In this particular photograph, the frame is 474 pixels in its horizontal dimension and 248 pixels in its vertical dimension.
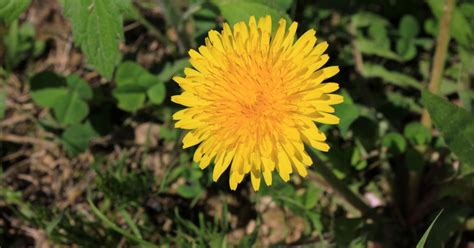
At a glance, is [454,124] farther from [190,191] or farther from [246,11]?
[190,191]

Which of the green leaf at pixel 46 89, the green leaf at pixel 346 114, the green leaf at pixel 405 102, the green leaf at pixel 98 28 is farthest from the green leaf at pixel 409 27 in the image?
the green leaf at pixel 46 89

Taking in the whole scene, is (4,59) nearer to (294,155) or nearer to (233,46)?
(233,46)

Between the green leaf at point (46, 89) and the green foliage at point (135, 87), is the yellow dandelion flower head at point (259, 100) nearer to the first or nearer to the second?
the green foliage at point (135, 87)

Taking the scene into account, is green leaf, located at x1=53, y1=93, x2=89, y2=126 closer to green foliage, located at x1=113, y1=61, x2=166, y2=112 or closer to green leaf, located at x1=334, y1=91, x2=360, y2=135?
green foliage, located at x1=113, y1=61, x2=166, y2=112

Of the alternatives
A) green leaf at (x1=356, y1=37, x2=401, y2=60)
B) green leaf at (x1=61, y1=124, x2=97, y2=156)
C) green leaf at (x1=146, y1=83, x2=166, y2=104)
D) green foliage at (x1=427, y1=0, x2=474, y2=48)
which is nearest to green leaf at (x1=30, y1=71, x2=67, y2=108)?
green leaf at (x1=61, y1=124, x2=97, y2=156)

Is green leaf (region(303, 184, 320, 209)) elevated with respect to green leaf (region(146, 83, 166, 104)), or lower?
lower

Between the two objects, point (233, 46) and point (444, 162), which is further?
point (444, 162)

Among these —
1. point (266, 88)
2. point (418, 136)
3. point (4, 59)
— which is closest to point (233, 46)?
point (266, 88)
